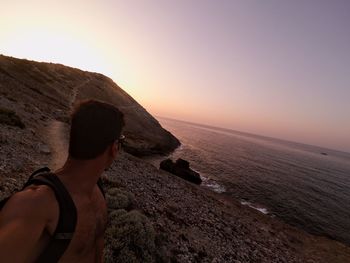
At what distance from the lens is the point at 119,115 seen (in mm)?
3340

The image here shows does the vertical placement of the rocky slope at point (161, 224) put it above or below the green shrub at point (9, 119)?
below

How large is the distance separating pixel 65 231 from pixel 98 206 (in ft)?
4.43

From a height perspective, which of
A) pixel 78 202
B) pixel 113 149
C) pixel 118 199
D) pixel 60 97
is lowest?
pixel 118 199

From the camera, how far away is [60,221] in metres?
2.56

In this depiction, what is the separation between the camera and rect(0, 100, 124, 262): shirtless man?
7.39 feet

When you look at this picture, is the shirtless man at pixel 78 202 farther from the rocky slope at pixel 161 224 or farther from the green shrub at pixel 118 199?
the green shrub at pixel 118 199

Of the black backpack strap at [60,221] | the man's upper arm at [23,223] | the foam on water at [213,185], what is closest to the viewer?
the man's upper arm at [23,223]

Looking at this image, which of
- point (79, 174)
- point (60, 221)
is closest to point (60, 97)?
point (79, 174)

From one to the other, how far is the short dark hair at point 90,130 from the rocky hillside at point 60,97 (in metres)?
28.7

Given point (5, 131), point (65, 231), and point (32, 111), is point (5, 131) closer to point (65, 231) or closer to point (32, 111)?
point (32, 111)

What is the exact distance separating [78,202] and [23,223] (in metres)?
0.98

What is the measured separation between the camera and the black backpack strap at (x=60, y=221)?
8.38 ft

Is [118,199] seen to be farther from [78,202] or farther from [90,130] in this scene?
[90,130]

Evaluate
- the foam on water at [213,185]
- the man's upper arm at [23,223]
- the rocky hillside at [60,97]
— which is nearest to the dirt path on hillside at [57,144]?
the rocky hillside at [60,97]
